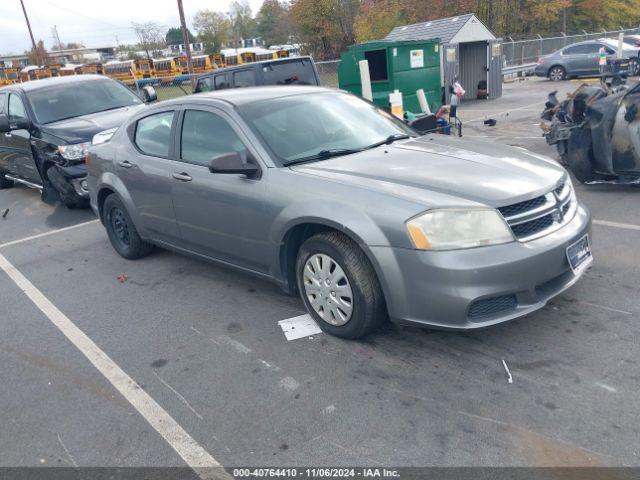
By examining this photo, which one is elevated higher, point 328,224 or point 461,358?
point 328,224

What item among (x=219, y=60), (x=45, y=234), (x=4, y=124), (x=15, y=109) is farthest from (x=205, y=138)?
(x=219, y=60)

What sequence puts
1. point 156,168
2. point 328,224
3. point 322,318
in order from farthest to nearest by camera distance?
point 156,168
point 322,318
point 328,224

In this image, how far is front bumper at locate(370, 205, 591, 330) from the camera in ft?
10.3

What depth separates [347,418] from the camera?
118 inches

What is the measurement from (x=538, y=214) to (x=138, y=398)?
106 inches

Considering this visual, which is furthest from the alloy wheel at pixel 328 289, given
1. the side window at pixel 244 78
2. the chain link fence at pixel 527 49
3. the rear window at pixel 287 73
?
the chain link fence at pixel 527 49

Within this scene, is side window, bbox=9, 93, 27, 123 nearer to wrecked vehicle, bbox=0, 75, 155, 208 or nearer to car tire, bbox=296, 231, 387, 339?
wrecked vehicle, bbox=0, 75, 155, 208

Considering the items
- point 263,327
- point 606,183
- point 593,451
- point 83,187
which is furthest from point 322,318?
point 83,187

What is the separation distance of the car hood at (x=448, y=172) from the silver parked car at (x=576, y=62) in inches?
805

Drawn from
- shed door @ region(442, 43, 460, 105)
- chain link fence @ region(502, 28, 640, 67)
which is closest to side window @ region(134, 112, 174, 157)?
shed door @ region(442, 43, 460, 105)

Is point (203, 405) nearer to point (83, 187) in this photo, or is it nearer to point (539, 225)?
point (539, 225)

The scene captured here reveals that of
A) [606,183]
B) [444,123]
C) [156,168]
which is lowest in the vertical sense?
[606,183]

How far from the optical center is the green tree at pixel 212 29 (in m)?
75.4

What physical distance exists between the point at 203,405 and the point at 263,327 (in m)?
0.98
